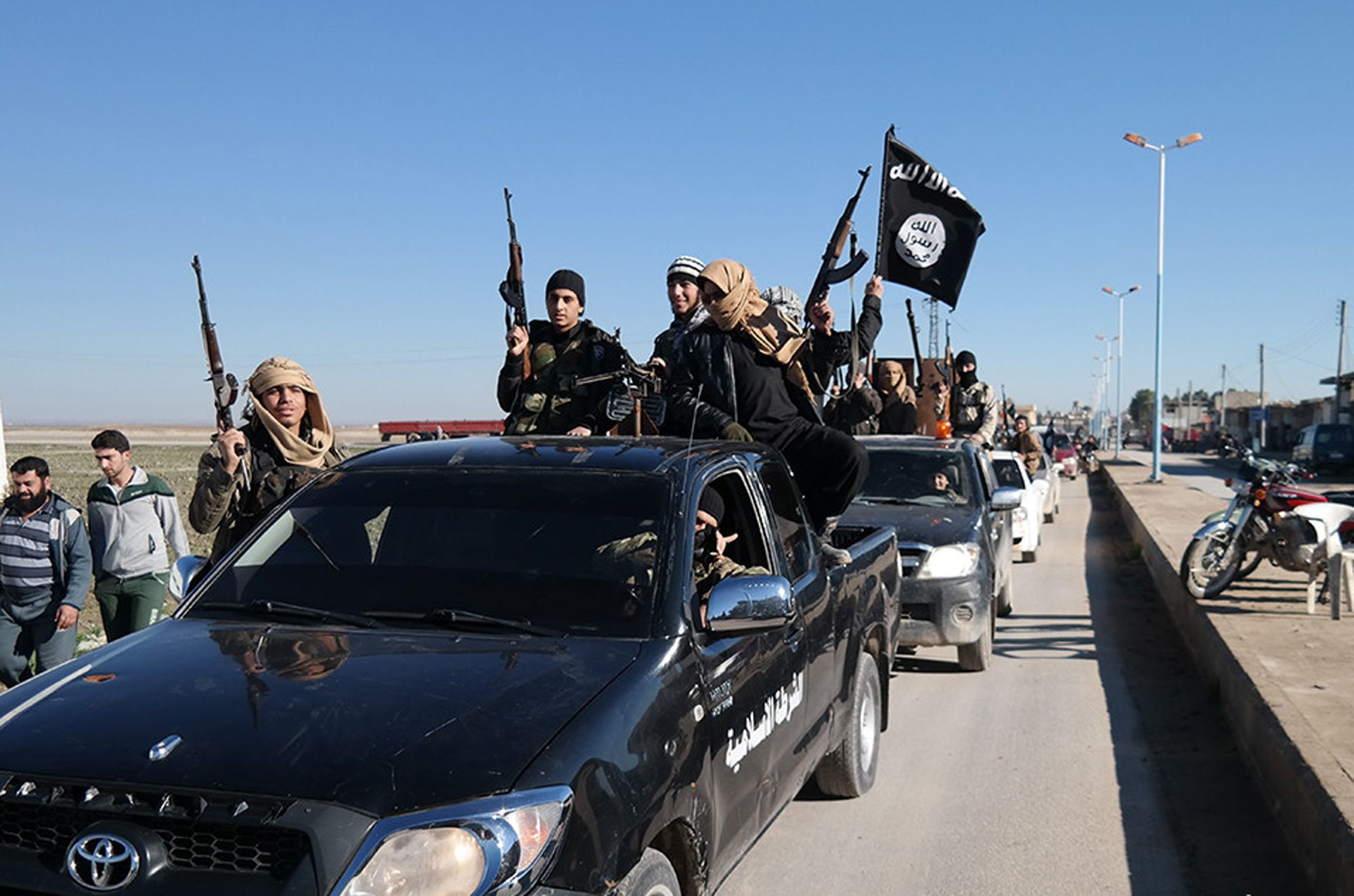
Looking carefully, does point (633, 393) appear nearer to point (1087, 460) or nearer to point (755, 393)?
point (755, 393)

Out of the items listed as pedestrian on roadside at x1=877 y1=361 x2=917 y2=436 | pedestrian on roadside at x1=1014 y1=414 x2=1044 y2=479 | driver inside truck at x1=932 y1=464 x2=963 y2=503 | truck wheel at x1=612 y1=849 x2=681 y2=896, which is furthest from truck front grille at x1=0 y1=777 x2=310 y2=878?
pedestrian on roadside at x1=1014 y1=414 x2=1044 y2=479

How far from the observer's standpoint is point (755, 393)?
6547 mm

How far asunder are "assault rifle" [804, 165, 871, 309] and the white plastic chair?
474 centimetres

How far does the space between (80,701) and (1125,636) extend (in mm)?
9333

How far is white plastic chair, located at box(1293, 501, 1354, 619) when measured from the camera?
9719 millimetres

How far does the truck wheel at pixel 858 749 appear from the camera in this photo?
557cm

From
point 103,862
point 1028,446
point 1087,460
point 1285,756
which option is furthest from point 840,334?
point 1087,460

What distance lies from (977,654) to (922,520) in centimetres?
104

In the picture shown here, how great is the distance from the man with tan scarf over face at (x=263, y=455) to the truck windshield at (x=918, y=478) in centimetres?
524

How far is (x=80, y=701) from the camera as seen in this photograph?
3.05 metres

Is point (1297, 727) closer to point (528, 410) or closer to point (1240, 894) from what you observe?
point (1240, 894)

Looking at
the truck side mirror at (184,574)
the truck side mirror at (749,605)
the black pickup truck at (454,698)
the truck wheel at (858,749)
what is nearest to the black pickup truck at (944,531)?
the truck wheel at (858,749)

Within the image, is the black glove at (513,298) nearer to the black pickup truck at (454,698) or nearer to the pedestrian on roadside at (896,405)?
the black pickup truck at (454,698)

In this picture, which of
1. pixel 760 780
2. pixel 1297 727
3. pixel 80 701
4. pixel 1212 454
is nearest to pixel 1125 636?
pixel 1297 727
